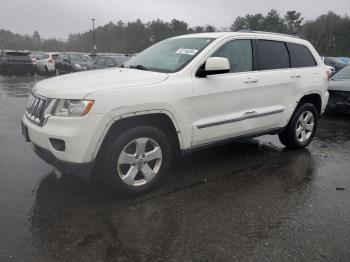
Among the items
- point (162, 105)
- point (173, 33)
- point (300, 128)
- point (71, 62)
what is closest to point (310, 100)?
point (300, 128)

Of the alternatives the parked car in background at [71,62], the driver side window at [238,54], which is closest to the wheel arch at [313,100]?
the driver side window at [238,54]

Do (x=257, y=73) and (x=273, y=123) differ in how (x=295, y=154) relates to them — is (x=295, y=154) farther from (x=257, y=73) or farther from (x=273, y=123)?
(x=257, y=73)

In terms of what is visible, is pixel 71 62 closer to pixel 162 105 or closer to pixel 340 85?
pixel 340 85

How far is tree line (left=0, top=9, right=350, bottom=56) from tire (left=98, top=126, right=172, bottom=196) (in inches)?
1679

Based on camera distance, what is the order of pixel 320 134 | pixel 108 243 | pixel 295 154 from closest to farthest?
pixel 108 243 < pixel 295 154 < pixel 320 134

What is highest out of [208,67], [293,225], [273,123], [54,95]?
[208,67]

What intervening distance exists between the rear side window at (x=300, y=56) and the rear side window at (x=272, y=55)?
0.13 m

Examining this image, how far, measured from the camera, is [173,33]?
5847cm

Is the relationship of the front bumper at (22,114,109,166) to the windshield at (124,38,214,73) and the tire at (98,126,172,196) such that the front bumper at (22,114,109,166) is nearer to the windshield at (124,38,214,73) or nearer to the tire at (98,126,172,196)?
the tire at (98,126,172,196)

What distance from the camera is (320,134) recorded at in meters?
7.31

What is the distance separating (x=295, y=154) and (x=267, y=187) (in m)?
1.63

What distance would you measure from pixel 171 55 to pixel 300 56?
2.31m

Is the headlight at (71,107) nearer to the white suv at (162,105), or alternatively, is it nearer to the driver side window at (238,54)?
the white suv at (162,105)

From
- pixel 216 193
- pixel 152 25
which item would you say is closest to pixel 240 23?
pixel 152 25
